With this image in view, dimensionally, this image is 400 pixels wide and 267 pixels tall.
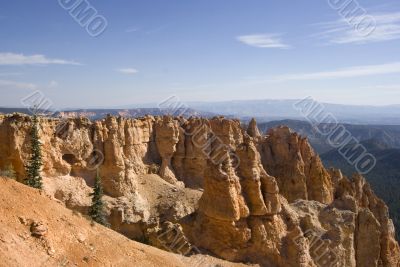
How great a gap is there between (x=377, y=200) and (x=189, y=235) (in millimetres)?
35104

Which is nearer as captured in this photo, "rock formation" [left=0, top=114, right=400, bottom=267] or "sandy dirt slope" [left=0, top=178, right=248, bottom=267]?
"sandy dirt slope" [left=0, top=178, right=248, bottom=267]

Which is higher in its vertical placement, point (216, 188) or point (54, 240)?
point (216, 188)

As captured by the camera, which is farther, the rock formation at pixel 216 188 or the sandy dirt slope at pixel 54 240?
the rock formation at pixel 216 188

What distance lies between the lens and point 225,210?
29.7 metres

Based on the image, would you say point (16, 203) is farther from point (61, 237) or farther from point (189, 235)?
point (189, 235)

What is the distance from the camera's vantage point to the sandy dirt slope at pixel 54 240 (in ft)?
59.6

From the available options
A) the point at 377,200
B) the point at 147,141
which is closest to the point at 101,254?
the point at 147,141

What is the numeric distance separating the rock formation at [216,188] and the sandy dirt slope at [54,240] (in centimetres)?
702

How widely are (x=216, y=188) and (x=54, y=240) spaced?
13590 millimetres

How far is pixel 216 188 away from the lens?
3059cm

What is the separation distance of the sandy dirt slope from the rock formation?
702 centimetres

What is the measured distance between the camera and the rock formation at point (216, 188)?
99.2ft

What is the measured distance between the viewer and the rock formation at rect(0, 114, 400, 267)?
30250mm

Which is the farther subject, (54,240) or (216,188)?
(216,188)
